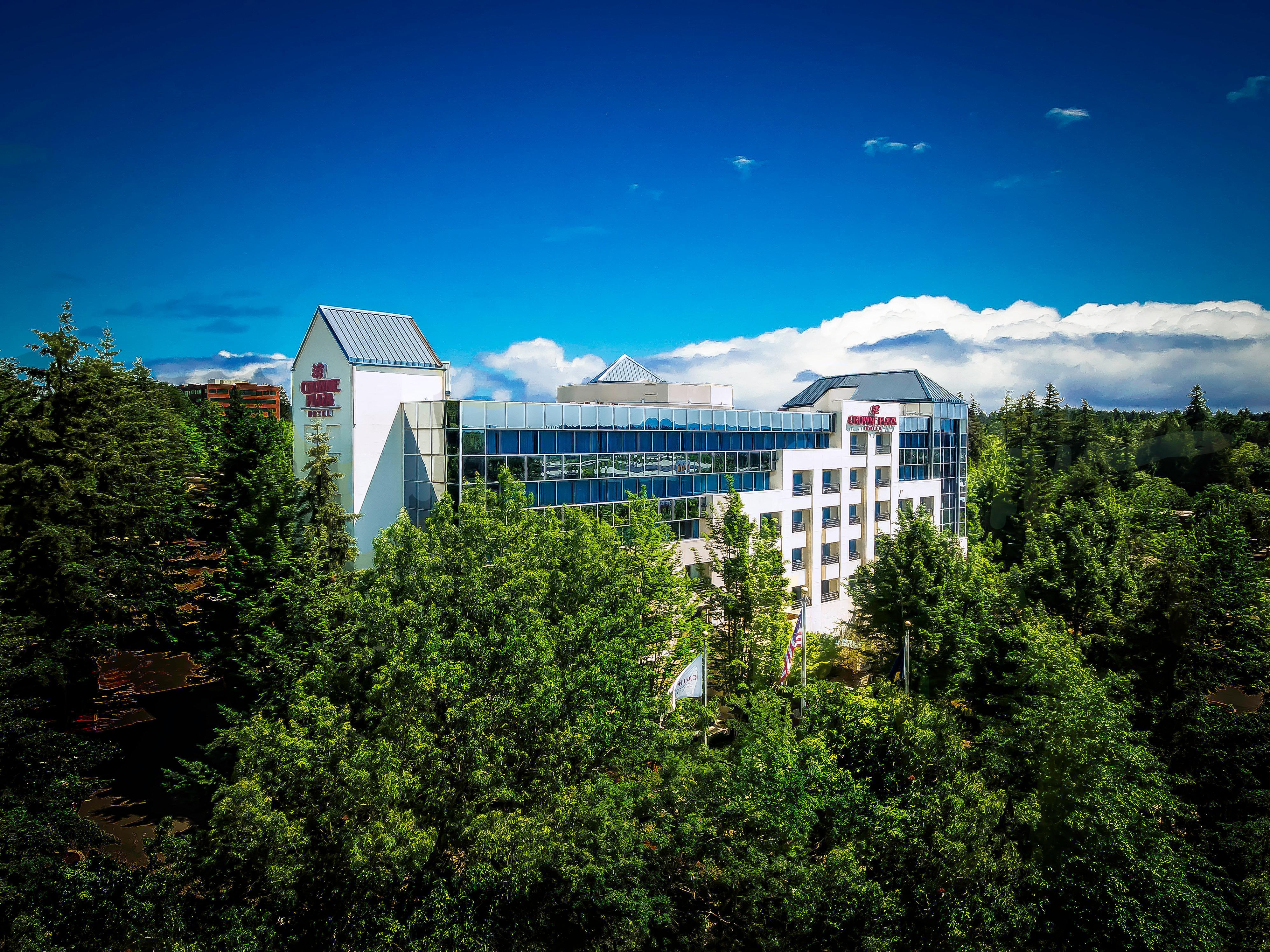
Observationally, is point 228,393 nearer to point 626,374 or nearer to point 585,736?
point 626,374

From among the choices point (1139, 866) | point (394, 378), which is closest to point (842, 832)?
point (1139, 866)

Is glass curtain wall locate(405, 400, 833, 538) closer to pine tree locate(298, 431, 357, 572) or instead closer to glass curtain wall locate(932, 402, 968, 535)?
pine tree locate(298, 431, 357, 572)

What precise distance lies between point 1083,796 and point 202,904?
2313 cm

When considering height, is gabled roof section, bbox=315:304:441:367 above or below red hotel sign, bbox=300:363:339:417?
above

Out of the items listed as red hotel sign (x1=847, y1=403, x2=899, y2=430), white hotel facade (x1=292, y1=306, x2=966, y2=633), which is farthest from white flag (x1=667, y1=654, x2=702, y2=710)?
red hotel sign (x1=847, y1=403, x2=899, y2=430)

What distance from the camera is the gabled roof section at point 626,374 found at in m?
53.8

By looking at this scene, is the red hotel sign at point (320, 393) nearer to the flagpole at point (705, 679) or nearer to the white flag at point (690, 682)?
the flagpole at point (705, 679)

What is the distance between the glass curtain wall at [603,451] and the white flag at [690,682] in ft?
37.5

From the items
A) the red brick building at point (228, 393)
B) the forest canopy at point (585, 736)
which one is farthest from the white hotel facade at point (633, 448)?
the red brick building at point (228, 393)

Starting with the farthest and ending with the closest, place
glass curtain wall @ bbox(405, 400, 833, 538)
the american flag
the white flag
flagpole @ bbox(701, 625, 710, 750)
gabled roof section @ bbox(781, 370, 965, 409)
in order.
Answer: gabled roof section @ bbox(781, 370, 965, 409) < glass curtain wall @ bbox(405, 400, 833, 538) < the american flag < the white flag < flagpole @ bbox(701, 625, 710, 750)

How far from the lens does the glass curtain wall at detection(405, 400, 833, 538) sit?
112 feet

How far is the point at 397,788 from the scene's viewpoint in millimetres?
17109

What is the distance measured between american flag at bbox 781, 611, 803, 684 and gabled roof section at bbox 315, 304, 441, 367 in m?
22.6

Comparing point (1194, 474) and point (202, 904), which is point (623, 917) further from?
point (1194, 474)
